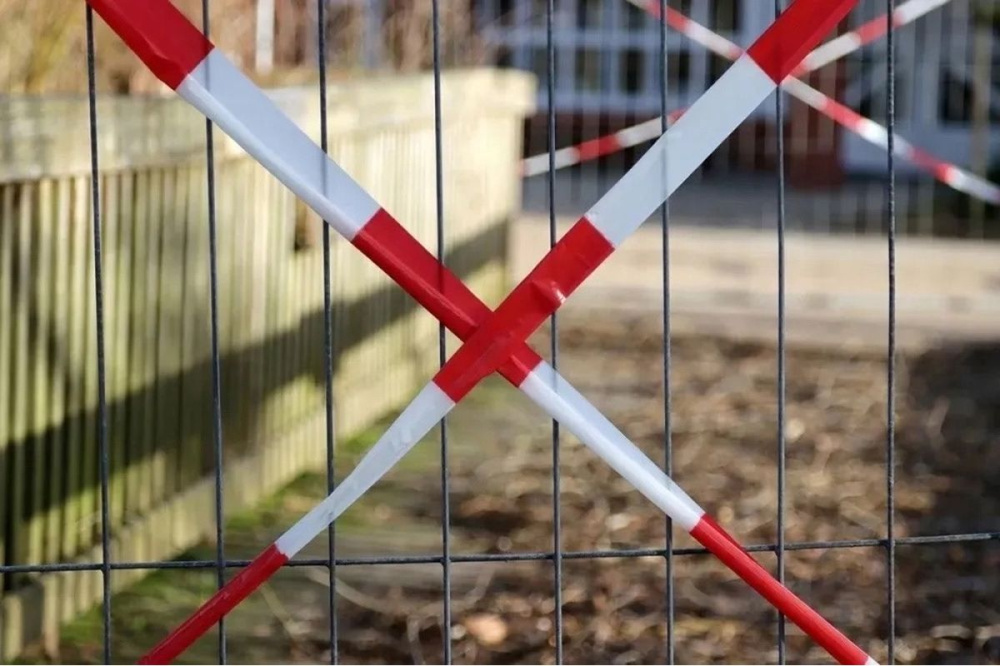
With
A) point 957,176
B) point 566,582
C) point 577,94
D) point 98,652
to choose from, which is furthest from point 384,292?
point 577,94

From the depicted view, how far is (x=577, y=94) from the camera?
68.2ft

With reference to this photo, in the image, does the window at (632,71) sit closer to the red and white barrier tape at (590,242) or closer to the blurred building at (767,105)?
the blurred building at (767,105)

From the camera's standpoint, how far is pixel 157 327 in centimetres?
536

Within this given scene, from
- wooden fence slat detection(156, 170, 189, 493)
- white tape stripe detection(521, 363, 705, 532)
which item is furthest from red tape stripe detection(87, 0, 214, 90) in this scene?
wooden fence slat detection(156, 170, 189, 493)

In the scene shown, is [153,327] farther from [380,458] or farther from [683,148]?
[683,148]

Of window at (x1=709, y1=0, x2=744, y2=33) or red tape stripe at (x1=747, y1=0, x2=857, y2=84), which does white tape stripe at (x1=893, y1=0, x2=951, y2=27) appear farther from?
window at (x1=709, y1=0, x2=744, y2=33)

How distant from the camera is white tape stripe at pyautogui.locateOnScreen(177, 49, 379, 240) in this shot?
9.87ft

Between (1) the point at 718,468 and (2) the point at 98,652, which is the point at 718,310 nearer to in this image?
(1) the point at 718,468

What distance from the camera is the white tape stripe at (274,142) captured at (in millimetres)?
3010

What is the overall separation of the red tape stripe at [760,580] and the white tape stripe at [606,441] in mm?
36

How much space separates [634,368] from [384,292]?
188 centimetres

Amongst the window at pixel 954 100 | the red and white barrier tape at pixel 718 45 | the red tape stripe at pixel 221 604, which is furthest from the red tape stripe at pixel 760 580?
the window at pixel 954 100

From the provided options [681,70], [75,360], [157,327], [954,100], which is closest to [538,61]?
[681,70]

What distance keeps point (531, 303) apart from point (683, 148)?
396mm
